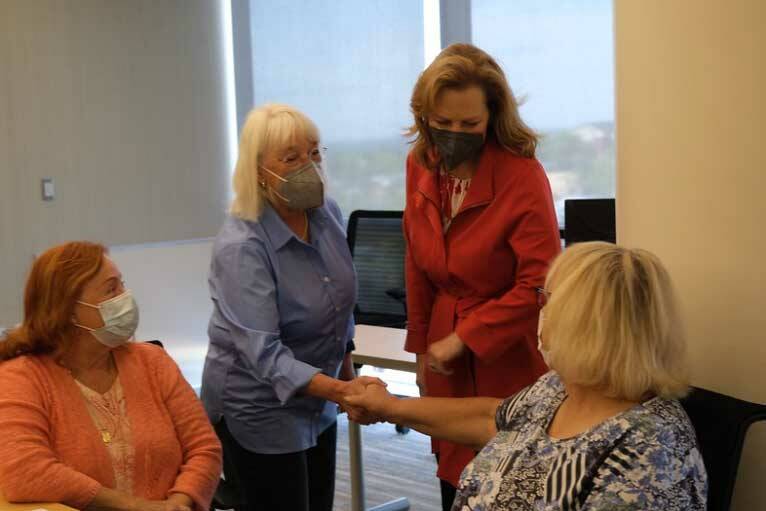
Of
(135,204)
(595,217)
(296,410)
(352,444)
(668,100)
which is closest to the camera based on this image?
(668,100)

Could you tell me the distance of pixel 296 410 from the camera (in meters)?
2.36

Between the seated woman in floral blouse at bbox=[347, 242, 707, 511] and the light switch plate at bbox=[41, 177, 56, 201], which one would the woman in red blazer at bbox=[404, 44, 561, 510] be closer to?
the seated woman in floral blouse at bbox=[347, 242, 707, 511]

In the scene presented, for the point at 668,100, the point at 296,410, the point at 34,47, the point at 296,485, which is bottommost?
the point at 296,485

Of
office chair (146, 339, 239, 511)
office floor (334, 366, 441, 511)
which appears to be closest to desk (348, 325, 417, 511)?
office floor (334, 366, 441, 511)

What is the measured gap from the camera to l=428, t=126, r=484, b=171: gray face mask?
218cm

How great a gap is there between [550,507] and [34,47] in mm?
4601

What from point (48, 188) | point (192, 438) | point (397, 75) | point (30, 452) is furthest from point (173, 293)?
point (30, 452)

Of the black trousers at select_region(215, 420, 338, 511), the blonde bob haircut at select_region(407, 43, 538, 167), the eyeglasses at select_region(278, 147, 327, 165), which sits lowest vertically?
the black trousers at select_region(215, 420, 338, 511)

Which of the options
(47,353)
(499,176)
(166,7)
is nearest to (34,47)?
(166,7)

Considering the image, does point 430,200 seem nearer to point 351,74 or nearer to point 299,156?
point 299,156

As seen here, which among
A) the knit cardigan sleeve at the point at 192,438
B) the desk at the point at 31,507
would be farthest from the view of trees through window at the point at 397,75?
the desk at the point at 31,507

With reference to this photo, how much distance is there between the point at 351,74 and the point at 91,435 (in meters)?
3.90

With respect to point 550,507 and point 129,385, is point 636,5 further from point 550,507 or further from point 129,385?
point 129,385

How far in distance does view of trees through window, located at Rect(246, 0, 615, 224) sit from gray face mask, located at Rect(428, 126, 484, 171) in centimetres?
259
